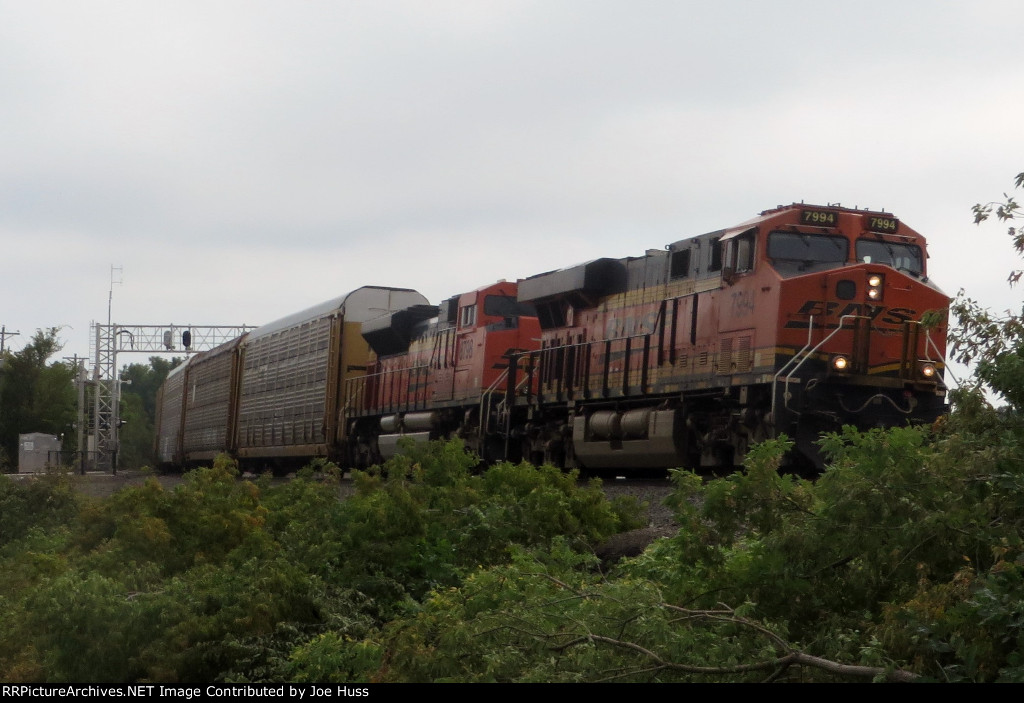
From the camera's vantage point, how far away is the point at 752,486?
5.65 m

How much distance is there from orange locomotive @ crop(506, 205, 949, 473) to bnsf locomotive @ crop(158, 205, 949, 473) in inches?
0.8

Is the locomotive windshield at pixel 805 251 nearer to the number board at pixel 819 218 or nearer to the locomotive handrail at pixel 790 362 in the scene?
the number board at pixel 819 218

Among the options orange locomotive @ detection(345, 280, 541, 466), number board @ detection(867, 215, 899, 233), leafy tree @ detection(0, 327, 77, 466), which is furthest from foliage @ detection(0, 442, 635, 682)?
leafy tree @ detection(0, 327, 77, 466)

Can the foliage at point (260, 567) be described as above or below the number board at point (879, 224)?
below

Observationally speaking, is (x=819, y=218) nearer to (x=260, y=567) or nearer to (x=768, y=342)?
(x=768, y=342)

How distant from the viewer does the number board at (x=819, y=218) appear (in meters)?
14.6

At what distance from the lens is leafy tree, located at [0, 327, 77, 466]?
70.1 meters

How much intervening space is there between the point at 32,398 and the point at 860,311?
66.2 metres

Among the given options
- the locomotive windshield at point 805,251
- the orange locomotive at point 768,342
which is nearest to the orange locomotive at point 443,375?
the orange locomotive at point 768,342

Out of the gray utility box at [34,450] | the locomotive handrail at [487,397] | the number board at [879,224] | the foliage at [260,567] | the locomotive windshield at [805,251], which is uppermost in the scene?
the number board at [879,224]

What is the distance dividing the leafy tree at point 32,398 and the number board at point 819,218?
62.9m

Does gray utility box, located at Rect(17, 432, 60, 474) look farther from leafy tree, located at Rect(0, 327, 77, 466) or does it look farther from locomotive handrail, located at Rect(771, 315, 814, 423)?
locomotive handrail, located at Rect(771, 315, 814, 423)

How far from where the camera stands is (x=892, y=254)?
48.8 ft
